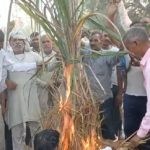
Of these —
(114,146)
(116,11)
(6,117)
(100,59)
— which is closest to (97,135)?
(114,146)

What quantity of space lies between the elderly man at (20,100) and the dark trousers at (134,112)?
107 cm

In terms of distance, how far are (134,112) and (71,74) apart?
1267mm

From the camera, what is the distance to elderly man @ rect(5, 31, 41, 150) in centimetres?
423

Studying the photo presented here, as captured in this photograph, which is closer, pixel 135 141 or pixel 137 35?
pixel 135 141

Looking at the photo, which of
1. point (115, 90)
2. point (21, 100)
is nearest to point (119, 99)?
point (115, 90)

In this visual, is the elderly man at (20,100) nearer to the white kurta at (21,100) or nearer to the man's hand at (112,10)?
the white kurta at (21,100)

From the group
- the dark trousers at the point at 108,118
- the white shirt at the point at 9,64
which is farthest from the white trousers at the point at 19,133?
the dark trousers at the point at 108,118

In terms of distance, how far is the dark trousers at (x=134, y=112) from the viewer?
11.8 feet

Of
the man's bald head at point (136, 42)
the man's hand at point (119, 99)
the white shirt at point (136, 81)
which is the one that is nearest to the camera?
the man's bald head at point (136, 42)

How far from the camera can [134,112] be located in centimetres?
365

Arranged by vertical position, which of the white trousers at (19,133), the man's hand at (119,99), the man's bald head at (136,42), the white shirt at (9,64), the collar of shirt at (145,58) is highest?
the man's bald head at (136,42)

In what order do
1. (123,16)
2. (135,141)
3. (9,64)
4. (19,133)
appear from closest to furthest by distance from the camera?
(135,141)
(123,16)
(9,64)
(19,133)

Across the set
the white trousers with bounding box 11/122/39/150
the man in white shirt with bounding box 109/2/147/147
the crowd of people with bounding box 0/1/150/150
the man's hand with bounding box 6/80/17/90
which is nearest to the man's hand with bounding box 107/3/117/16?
the crowd of people with bounding box 0/1/150/150

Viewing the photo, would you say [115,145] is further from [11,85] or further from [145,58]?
[11,85]
